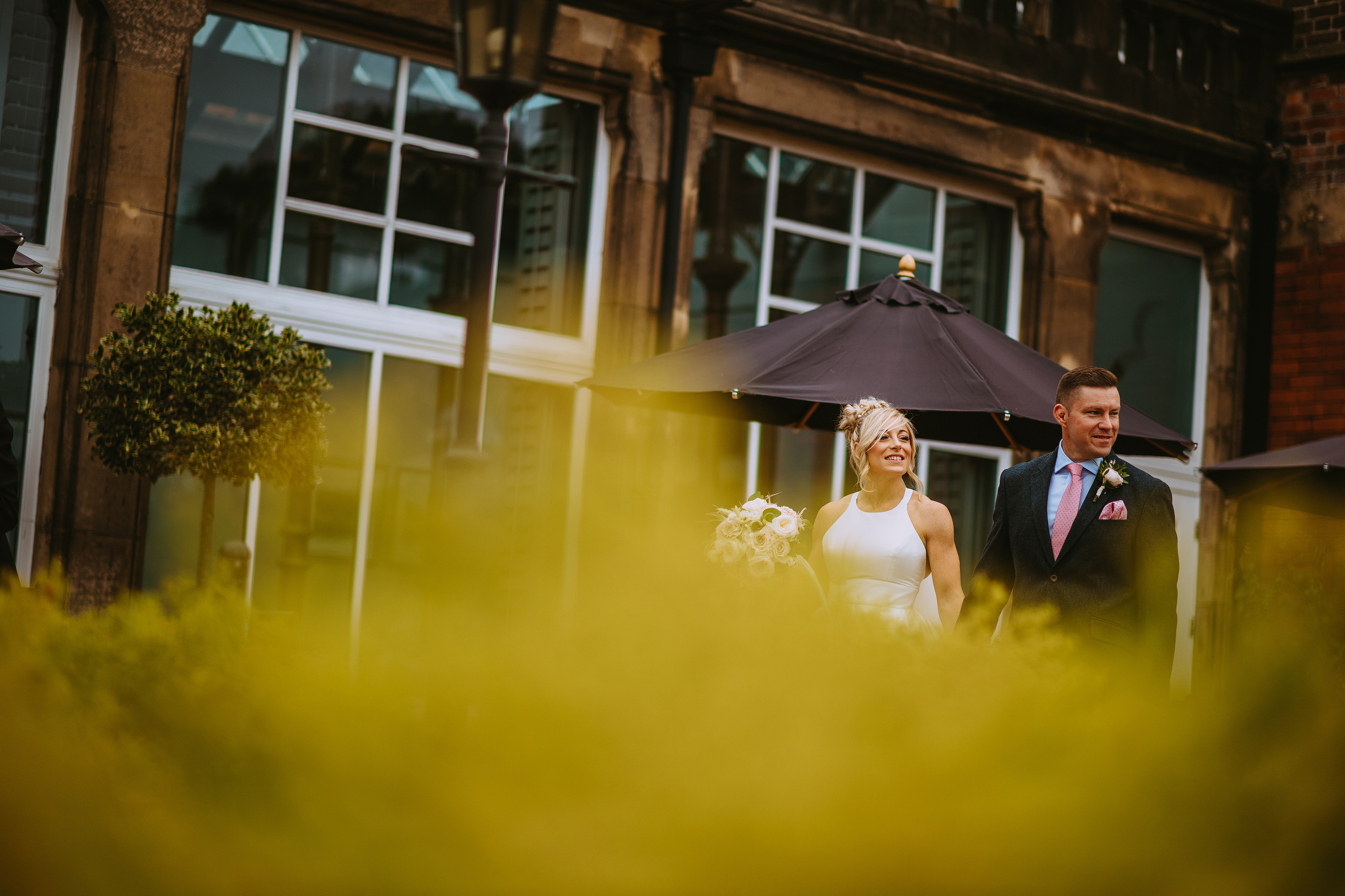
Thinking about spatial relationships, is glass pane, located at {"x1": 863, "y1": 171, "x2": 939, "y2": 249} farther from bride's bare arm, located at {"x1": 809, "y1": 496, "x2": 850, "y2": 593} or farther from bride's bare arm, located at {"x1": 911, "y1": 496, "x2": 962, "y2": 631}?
bride's bare arm, located at {"x1": 911, "y1": 496, "x2": 962, "y2": 631}

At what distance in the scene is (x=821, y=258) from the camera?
11.2m

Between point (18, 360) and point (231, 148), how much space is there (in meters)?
1.78

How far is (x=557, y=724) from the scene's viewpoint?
Answer: 1.52 meters

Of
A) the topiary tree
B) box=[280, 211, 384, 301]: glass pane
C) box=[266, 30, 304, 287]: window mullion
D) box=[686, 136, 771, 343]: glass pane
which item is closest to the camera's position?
the topiary tree

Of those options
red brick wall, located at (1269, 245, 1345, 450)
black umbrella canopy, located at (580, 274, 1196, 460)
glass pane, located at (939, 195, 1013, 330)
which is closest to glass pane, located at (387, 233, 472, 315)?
black umbrella canopy, located at (580, 274, 1196, 460)

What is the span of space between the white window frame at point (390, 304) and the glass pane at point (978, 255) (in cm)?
327

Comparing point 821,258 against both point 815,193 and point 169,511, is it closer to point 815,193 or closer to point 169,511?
point 815,193

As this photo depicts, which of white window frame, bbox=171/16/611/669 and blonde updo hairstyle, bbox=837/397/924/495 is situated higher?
white window frame, bbox=171/16/611/669

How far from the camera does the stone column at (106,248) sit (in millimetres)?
8070

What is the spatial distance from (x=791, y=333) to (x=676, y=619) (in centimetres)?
540

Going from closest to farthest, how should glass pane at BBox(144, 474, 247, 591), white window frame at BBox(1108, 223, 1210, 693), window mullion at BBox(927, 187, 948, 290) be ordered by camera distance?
glass pane at BBox(144, 474, 247, 591) < window mullion at BBox(927, 187, 948, 290) < white window frame at BBox(1108, 223, 1210, 693)

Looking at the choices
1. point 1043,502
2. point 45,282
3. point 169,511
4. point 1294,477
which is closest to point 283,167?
point 45,282

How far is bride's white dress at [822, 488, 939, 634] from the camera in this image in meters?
6.46

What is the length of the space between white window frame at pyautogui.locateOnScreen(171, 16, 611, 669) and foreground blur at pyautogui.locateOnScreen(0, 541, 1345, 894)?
6.69m
